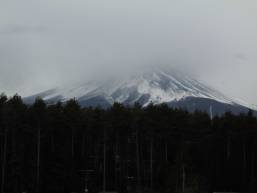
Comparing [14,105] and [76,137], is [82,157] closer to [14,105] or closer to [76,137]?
[76,137]

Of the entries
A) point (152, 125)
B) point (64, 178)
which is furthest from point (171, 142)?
point (64, 178)

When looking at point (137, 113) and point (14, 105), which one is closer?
point (14, 105)

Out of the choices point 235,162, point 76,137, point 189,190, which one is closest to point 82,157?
point 76,137

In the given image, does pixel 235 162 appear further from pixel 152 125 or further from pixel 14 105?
pixel 14 105

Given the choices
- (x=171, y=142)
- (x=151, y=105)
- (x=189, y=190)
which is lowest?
(x=189, y=190)

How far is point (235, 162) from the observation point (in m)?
99.1

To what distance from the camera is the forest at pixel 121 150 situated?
280ft

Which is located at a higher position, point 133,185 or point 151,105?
point 151,105

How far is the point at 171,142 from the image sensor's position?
9656cm

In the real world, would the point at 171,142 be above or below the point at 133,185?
above

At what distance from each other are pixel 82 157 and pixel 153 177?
11.3 meters

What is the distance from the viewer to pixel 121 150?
97812 mm

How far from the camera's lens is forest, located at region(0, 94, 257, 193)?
85.4 metres

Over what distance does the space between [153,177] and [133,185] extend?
342cm
